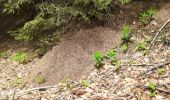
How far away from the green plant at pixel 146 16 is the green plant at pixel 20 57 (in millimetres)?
A: 3616

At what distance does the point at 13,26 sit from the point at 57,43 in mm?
4179

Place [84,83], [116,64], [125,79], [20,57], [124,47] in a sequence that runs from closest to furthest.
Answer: [125,79] < [84,83] < [116,64] < [124,47] < [20,57]

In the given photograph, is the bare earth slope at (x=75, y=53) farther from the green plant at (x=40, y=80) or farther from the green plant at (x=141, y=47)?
the green plant at (x=141, y=47)

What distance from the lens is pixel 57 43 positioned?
7.95 meters

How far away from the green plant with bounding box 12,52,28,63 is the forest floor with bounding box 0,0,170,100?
23.8 inches

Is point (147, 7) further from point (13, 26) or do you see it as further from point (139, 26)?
point (13, 26)

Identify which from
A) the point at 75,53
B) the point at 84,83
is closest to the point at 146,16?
the point at 75,53

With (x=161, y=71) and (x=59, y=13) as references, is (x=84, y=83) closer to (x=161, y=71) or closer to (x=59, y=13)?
(x=161, y=71)

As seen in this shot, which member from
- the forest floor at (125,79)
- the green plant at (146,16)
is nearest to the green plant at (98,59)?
the forest floor at (125,79)

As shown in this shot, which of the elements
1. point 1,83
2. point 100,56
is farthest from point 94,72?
point 1,83

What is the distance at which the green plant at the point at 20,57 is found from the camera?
8961 mm

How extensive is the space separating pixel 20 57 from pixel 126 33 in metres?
3.44

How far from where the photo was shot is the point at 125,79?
21.5ft

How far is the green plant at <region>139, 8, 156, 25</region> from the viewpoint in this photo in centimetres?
817
